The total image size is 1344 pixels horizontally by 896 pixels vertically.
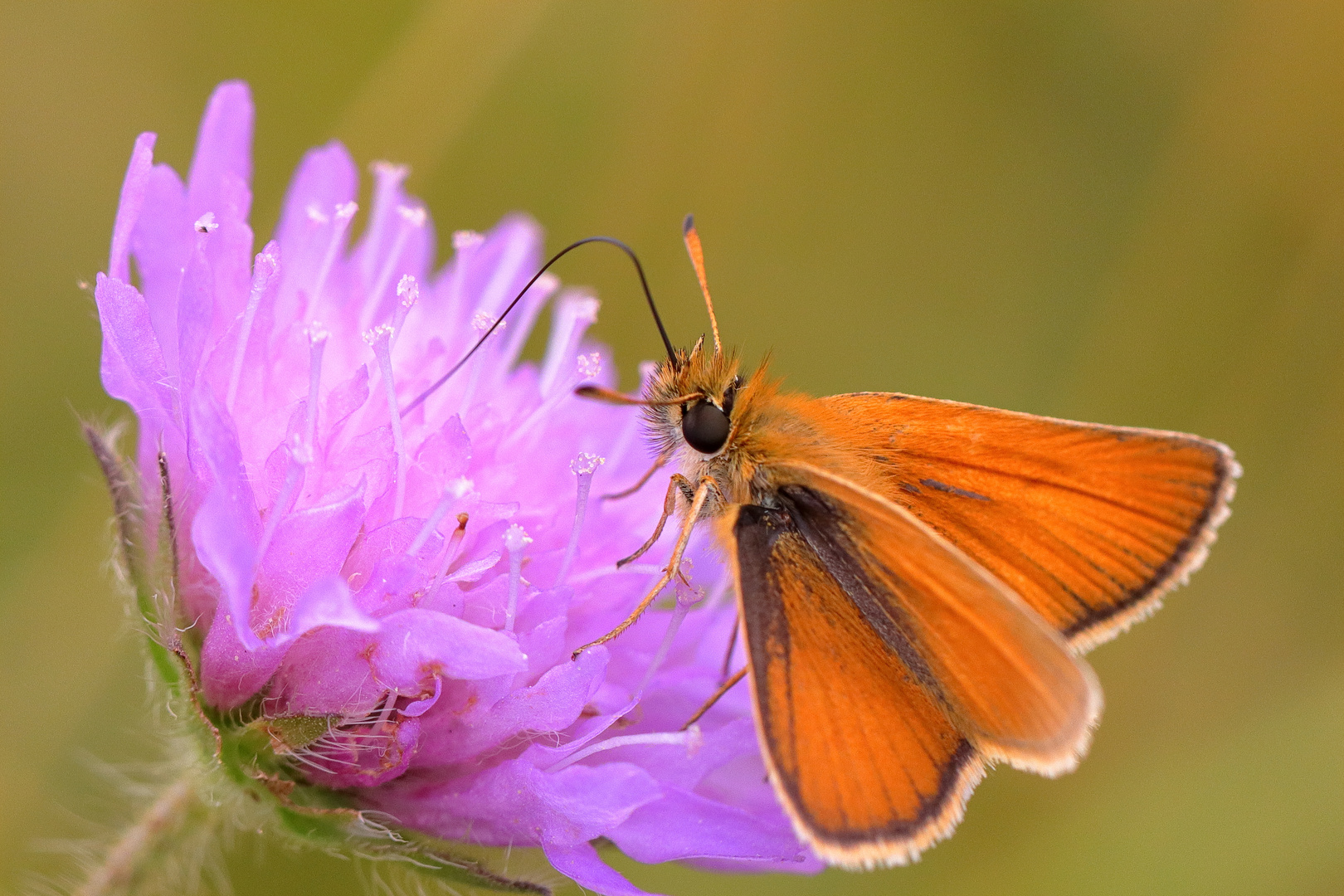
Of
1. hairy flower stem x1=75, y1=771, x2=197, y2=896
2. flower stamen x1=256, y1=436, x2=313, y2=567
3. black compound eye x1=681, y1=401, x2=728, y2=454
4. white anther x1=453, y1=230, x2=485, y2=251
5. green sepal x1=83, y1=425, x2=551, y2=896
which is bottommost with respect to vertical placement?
hairy flower stem x1=75, y1=771, x2=197, y2=896

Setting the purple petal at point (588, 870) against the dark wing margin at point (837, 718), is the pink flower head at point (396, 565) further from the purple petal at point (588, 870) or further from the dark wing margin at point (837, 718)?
the dark wing margin at point (837, 718)

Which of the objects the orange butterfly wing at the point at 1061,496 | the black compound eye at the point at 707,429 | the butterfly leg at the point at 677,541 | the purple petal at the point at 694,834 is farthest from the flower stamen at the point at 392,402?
the orange butterfly wing at the point at 1061,496

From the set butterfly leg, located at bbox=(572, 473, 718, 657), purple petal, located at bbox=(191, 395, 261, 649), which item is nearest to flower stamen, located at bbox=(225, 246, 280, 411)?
purple petal, located at bbox=(191, 395, 261, 649)

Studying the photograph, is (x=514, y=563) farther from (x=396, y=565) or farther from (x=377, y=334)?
(x=377, y=334)

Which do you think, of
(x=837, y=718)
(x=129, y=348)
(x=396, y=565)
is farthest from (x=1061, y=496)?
(x=129, y=348)

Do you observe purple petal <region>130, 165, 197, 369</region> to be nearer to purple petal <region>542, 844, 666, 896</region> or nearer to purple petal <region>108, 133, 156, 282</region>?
purple petal <region>108, 133, 156, 282</region>
